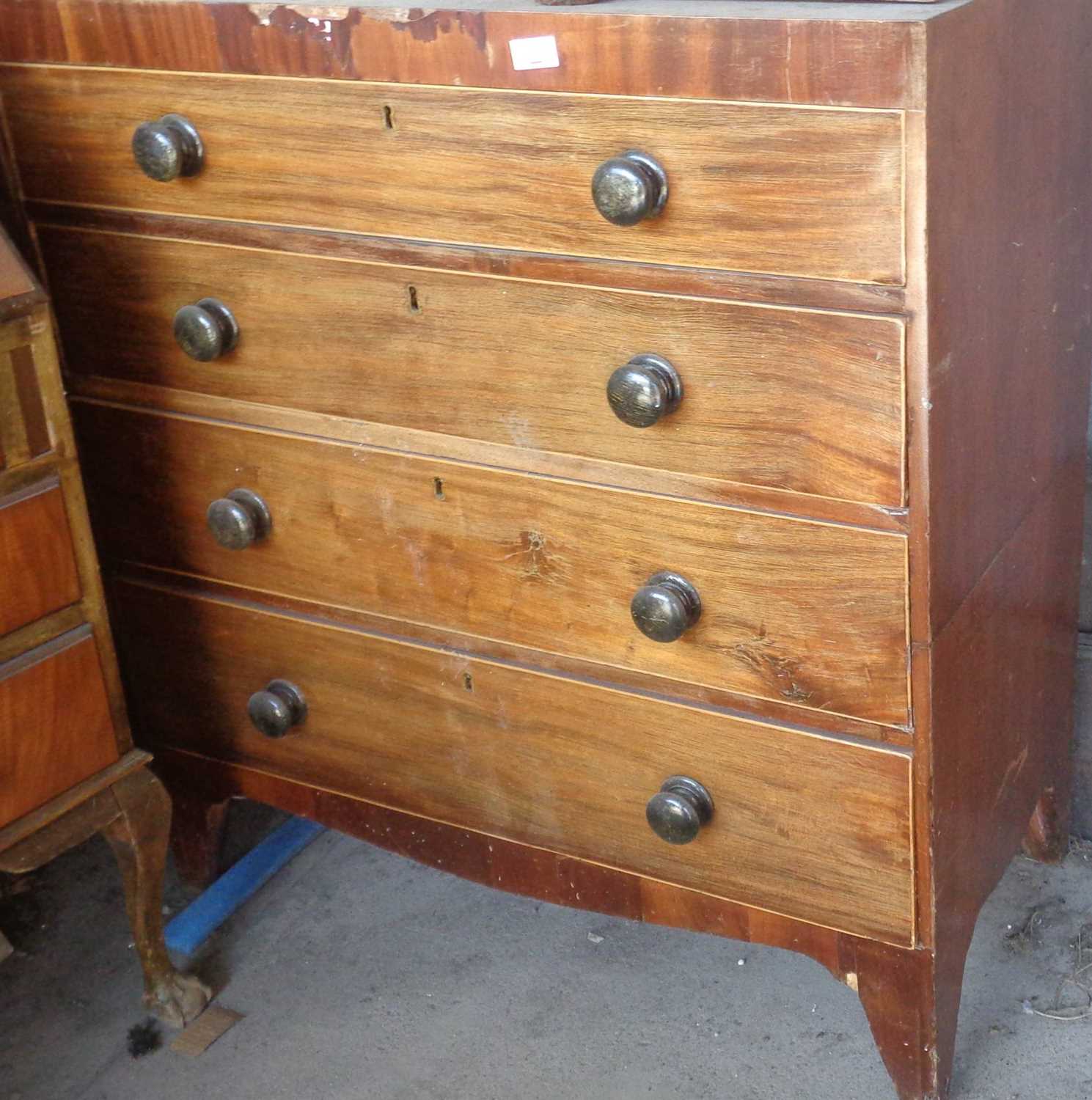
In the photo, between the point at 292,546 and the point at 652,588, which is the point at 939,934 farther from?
the point at 292,546

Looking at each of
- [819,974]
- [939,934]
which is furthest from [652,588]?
[819,974]

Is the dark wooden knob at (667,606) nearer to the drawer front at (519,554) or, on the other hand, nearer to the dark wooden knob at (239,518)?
the drawer front at (519,554)

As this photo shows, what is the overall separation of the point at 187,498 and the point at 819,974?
92cm

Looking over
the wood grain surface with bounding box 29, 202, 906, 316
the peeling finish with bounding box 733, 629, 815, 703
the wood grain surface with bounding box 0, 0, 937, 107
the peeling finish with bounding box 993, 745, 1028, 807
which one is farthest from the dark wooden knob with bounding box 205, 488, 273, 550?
the peeling finish with bounding box 993, 745, 1028, 807

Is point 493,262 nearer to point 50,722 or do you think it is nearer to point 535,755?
point 535,755

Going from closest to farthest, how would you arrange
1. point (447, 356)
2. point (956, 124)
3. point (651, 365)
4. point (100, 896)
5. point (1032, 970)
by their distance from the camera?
point (956, 124) < point (651, 365) < point (447, 356) < point (1032, 970) < point (100, 896)

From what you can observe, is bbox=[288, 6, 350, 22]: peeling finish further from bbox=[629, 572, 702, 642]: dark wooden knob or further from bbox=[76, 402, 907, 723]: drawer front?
bbox=[629, 572, 702, 642]: dark wooden knob

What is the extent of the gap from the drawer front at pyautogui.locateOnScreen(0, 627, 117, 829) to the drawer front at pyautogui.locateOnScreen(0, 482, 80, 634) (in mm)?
46

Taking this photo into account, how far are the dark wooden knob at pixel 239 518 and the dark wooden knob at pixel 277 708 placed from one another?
180mm

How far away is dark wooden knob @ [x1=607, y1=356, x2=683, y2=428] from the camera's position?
49.0 inches

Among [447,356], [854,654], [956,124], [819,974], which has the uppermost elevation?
[956,124]

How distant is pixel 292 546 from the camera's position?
1.59 meters

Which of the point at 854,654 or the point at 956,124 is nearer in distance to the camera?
the point at 956,124

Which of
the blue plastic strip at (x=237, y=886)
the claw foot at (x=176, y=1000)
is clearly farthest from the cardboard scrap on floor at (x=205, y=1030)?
the blue plastic strip at (x=237, y=886)
